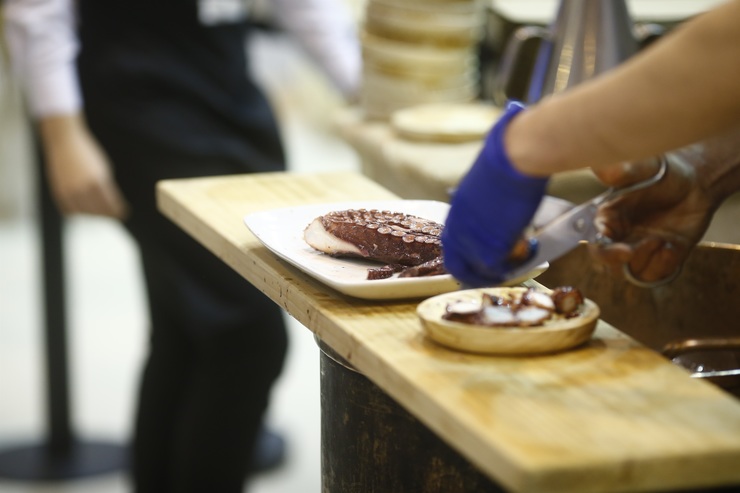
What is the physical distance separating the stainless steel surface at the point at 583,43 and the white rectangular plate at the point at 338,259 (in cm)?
58

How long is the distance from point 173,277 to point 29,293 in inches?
90.8

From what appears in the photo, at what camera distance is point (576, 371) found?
104 cm

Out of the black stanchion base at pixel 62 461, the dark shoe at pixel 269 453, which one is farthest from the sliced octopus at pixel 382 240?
the black stanchion base at pixel 62 461

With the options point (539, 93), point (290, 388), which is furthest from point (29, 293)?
point (539, 93)

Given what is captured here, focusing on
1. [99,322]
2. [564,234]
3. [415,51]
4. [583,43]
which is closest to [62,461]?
[99,322]

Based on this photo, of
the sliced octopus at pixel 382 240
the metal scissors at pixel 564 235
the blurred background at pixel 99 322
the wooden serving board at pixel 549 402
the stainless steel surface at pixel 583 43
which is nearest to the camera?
the wooden serving board at pixel 549 402

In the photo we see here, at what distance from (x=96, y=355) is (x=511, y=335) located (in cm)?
291

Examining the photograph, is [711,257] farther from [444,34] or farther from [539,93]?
[444,34]

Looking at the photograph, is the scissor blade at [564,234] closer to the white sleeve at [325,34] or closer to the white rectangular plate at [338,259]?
the white rectangular plate at [338,259]

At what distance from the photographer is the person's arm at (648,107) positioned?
3.05 ft

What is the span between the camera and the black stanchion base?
2.96 metres

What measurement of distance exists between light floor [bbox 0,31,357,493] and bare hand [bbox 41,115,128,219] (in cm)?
64

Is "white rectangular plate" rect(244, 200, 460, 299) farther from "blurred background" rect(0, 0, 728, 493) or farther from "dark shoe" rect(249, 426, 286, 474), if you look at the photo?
"dark shoe" rect(249, 426, 286, 474)

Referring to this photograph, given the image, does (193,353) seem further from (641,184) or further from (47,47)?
(641,184)
